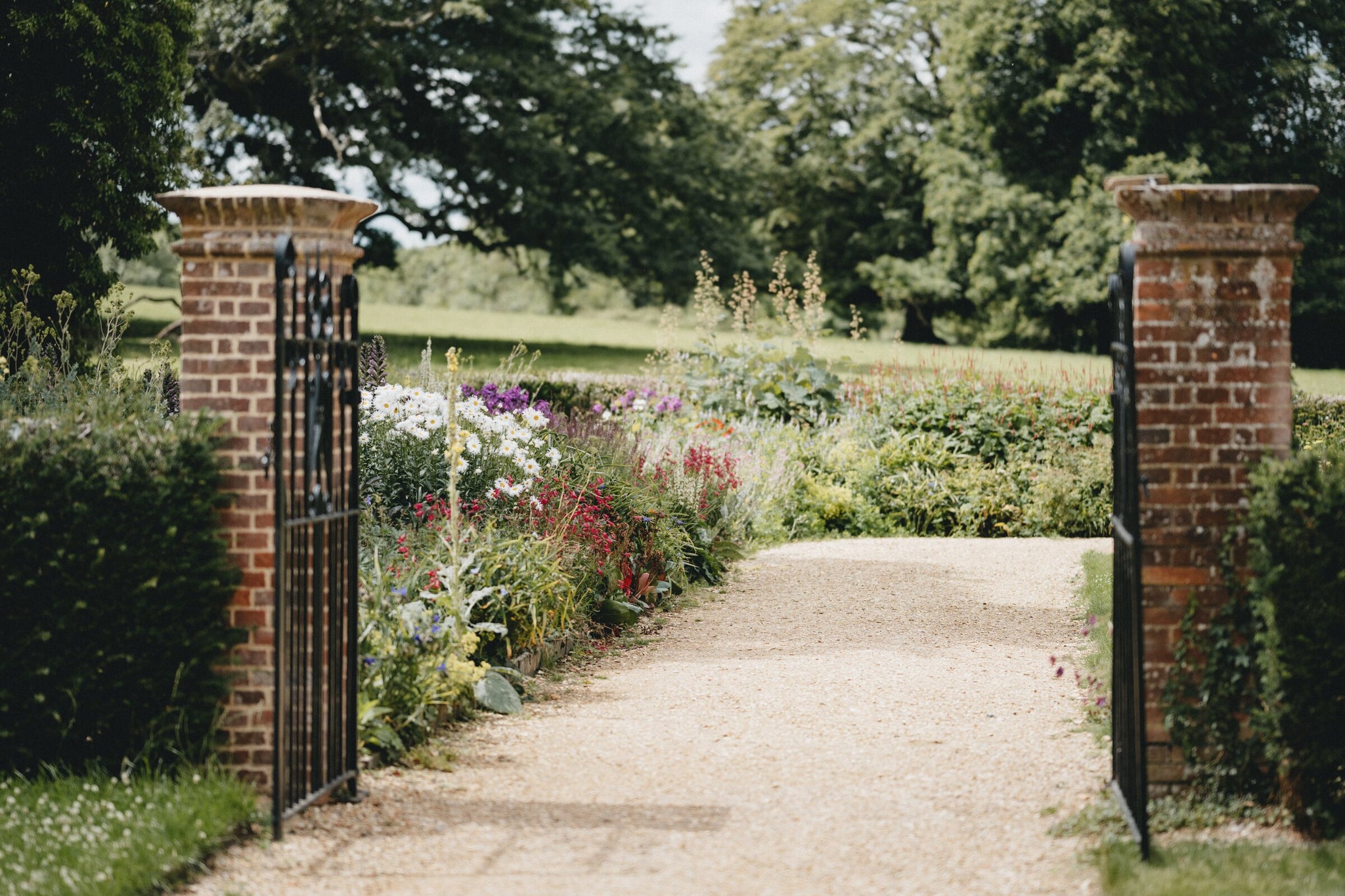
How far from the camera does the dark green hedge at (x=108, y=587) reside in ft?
12.4

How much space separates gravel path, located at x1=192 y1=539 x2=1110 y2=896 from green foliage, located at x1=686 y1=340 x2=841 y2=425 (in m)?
5.71

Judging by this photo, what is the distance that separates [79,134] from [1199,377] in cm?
1143

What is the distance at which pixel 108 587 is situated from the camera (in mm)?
3799

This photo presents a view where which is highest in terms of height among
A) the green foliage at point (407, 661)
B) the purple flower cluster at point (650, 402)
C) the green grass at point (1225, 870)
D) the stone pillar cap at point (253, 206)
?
the stone pillar cap at point (253, 206)

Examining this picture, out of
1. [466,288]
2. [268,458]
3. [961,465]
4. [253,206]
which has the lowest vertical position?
[961,465]

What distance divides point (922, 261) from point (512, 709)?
29009 mm

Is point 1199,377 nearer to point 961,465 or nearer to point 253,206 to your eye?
point 253,206

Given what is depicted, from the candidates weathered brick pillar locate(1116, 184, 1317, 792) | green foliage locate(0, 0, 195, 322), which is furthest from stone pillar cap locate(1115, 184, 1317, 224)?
green foliage locate(0, 0, 195, 322)

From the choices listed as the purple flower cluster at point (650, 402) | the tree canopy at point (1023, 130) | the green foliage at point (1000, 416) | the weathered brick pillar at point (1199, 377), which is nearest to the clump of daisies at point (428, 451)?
the weathered brick pillar at point (1199, 377)

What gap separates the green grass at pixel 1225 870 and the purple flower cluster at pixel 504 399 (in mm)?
5575

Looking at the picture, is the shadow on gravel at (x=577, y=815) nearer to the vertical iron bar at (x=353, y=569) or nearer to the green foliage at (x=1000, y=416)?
the vertical iron bar at (x=353, y=569)

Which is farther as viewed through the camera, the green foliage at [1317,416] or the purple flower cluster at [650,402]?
the purple flower cluster at [650,402]

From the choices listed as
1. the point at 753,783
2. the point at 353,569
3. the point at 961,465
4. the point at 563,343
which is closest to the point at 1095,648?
the point at 753,783

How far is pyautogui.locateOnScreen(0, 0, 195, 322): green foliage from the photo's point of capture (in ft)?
38.7
